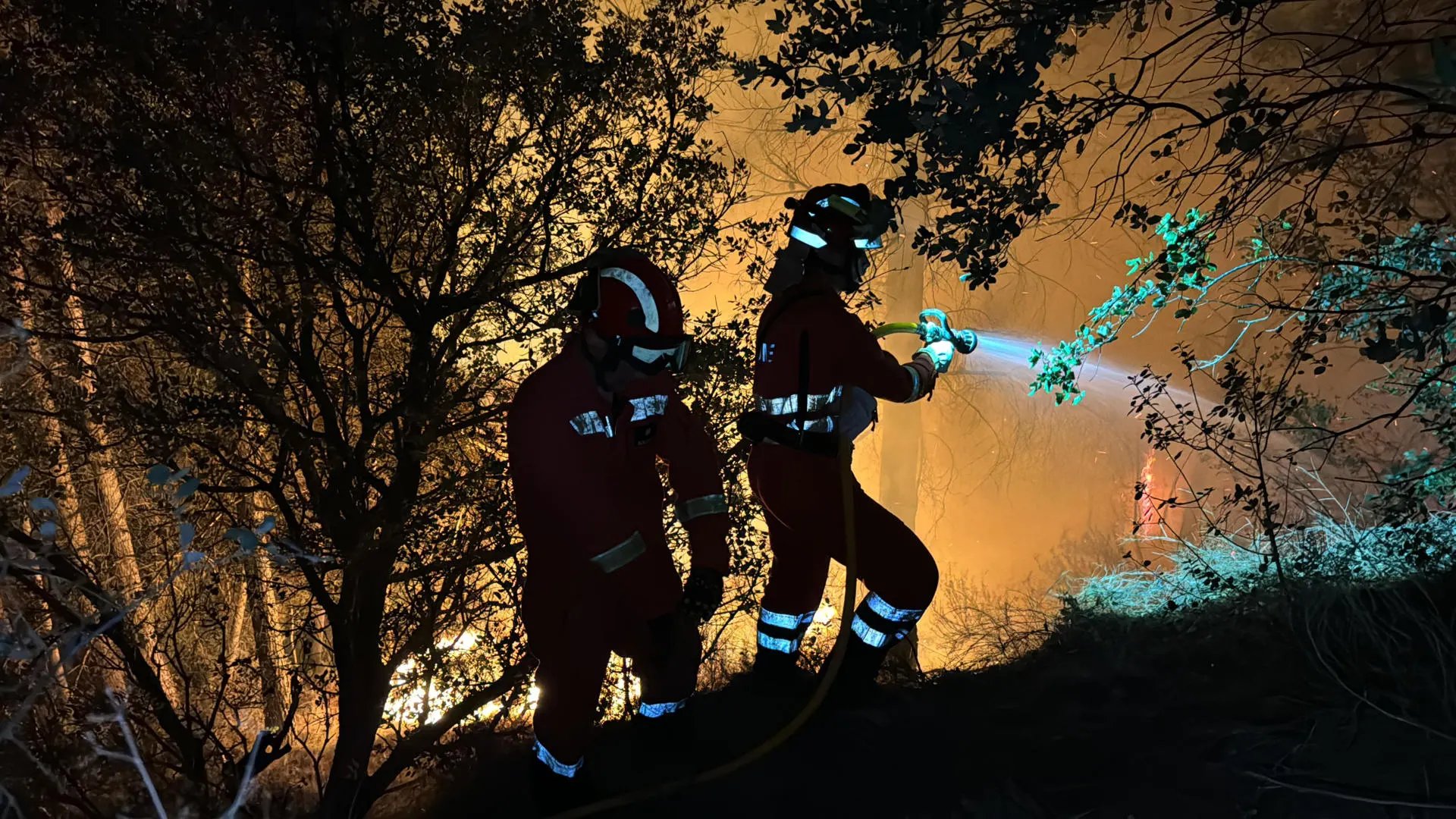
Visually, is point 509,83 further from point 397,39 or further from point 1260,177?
point 1260,177

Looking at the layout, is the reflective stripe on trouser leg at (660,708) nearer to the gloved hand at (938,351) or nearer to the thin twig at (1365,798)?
the gloved hand at (938,351)

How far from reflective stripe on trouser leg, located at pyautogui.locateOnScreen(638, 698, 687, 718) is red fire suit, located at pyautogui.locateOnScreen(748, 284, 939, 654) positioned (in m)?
0.97

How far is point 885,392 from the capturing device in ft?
11.1

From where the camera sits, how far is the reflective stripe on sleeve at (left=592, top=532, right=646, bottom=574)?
286 centimetres

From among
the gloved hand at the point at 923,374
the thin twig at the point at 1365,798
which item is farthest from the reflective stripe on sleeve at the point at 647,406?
the thin twig at the point at 1365,798

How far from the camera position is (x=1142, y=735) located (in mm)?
3352

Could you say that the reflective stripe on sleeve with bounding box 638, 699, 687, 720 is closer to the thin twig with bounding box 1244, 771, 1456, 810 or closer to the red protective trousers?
the red protective trousers

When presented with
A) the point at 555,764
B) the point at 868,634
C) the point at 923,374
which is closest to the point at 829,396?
the point at 923,374

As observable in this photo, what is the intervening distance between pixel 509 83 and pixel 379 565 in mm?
3003

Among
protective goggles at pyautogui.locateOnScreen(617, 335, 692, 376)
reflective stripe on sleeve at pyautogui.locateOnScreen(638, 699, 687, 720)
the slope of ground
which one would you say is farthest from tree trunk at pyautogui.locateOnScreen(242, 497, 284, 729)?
protective goggles at pyautogui.locateOnScreen(617, 335, 692, 376)

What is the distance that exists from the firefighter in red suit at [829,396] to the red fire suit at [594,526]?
0.39m

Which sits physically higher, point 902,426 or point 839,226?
point 902,426

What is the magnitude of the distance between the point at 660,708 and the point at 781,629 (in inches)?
28.5

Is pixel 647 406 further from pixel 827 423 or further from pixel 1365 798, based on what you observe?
pixel 1365 798
